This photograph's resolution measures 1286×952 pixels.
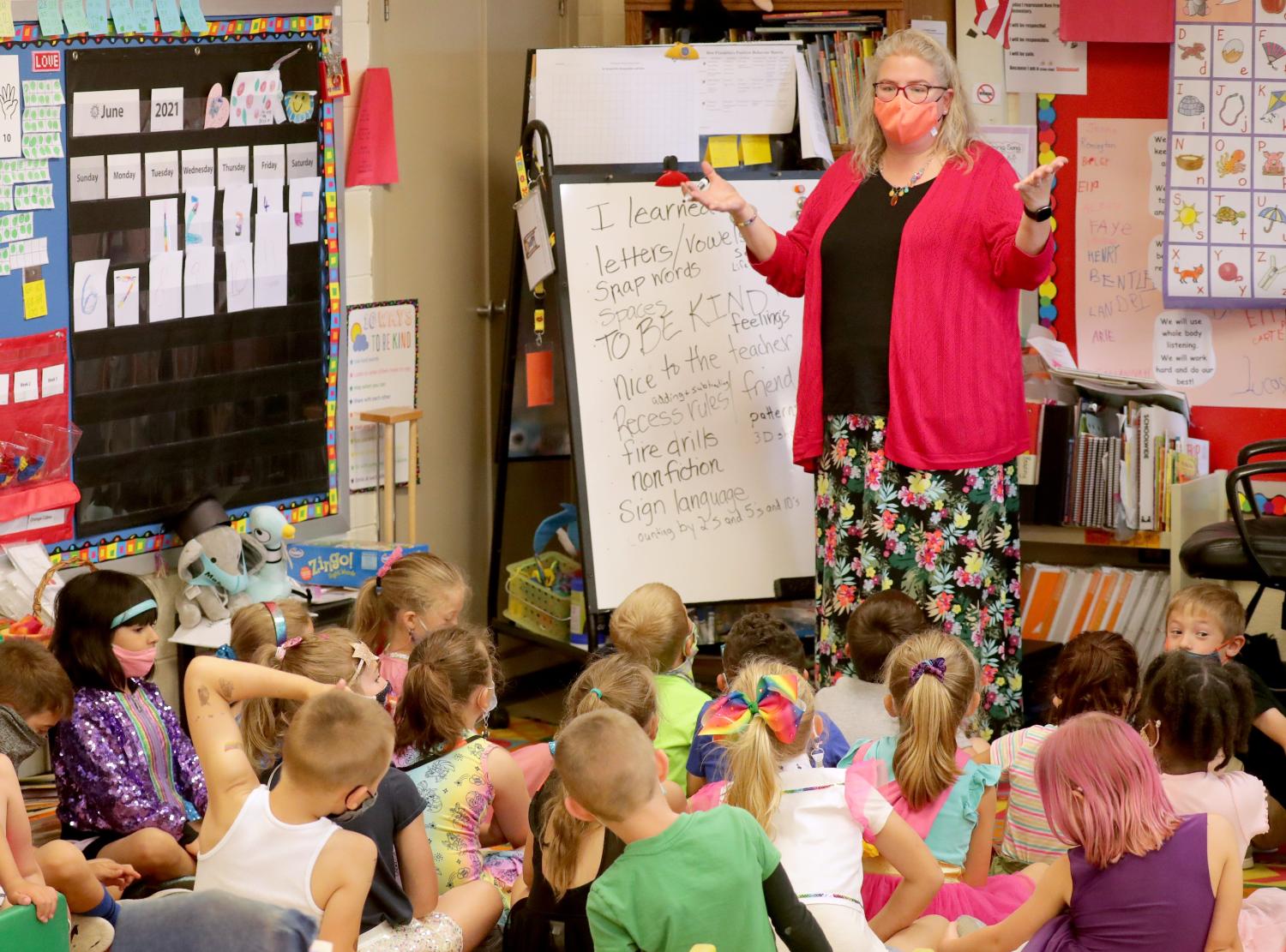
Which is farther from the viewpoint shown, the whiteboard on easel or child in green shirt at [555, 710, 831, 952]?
the whiteboard on easel

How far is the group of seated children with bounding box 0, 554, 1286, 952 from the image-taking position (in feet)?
6.38

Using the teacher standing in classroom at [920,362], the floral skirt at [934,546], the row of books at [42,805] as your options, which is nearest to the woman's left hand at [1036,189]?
the teacher standing in classroom at [920,362]

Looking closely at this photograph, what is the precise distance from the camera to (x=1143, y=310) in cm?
469

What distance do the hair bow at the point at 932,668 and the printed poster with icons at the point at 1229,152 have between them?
2385 millimetres

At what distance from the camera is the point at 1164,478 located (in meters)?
4.31

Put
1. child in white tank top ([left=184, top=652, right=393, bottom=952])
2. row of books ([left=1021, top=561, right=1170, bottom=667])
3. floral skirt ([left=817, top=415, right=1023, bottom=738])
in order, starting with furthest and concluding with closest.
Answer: row of books ([left=1021, top=561, right=1170, bottom=667]) → floral skirt ([left=817, top=415, right=1023, bottom=738]) → child in white tank top ([left=184, top=652, right=393, bottom=952])

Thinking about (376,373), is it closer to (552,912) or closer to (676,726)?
(676,726)

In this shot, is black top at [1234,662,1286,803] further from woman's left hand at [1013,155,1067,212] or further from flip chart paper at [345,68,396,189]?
flip chart paper at [345,68,396,189]

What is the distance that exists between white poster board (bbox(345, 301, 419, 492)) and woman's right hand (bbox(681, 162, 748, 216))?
1047mm

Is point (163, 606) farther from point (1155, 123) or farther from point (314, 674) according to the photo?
point (1155, 123)

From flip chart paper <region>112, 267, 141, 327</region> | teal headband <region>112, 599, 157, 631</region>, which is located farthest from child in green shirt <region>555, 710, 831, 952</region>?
flip chart paper <region>112, 267, 141, 327</region>

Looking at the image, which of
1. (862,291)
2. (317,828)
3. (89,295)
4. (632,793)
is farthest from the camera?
(862,291)

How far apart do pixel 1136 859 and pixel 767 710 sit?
0.52 m

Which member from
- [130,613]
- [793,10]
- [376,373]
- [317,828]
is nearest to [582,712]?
[317,828]
